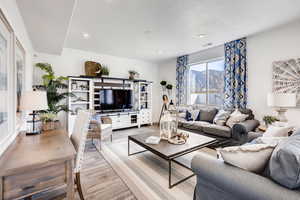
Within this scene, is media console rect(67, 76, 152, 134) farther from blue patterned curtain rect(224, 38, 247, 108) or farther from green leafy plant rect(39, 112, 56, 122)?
blue patterned curtain rect(224, 38, 247, 108)

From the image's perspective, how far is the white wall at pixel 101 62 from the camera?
4028 mm

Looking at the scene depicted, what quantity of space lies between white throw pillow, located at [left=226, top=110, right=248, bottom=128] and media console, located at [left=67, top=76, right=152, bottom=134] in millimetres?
2887

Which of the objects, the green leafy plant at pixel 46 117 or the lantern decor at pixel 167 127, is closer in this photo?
the green leafy plant at pixel 46 117

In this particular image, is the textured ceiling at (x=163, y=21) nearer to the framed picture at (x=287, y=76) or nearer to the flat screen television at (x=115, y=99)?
the framed picture at (x=287, y=76)

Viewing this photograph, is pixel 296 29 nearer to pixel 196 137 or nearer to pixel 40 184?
pixel 196 137

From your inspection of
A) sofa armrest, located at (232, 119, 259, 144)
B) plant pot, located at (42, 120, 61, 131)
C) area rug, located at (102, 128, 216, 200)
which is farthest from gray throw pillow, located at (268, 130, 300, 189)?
plant pot, located at (42, 120, 61, 131)

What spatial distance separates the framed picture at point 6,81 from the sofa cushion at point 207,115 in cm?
372

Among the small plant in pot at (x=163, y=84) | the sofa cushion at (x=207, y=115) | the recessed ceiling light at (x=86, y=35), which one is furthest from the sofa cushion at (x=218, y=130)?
the recessed ceiling light at (x=86, y=35)

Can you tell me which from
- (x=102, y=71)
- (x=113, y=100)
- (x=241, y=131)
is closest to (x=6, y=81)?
(x=102, y=71)

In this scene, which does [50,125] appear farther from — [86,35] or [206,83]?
[206,83]

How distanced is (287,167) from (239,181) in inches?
11.0

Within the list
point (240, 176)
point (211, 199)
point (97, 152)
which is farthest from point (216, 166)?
point (97, 152)

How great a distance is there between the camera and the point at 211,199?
1148 millimetres

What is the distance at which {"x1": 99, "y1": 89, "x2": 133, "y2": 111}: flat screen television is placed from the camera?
14.7ft
